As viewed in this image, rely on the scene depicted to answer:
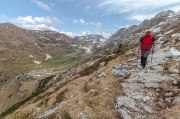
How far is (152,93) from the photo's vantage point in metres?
17.6

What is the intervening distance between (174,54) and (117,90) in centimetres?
1088

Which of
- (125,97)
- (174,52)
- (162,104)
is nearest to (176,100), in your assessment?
(162,104)

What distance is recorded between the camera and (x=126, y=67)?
2381 centimetres

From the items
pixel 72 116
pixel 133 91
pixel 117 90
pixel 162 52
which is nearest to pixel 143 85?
pixel 133 91

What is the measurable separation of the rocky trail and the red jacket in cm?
245

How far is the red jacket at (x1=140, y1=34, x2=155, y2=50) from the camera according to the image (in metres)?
21.6

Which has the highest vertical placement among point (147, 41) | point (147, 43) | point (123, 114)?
point (147, 41)

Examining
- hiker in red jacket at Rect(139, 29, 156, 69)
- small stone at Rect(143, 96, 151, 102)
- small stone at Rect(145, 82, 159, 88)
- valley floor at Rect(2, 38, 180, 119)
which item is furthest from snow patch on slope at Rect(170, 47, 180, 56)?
small stone at Rect(143, 96, 151, 102)

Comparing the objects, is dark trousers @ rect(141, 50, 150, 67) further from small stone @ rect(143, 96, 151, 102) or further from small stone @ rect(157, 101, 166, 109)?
small stone @ rect(157, 101, 166, 109)

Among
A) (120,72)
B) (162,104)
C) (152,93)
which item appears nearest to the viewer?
(162,104)

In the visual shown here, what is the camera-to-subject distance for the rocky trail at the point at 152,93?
15234 millimetres

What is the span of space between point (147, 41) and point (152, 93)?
6354 millimetres

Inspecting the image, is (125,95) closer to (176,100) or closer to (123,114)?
(123,114)

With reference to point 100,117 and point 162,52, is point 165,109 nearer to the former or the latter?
point 100,117
